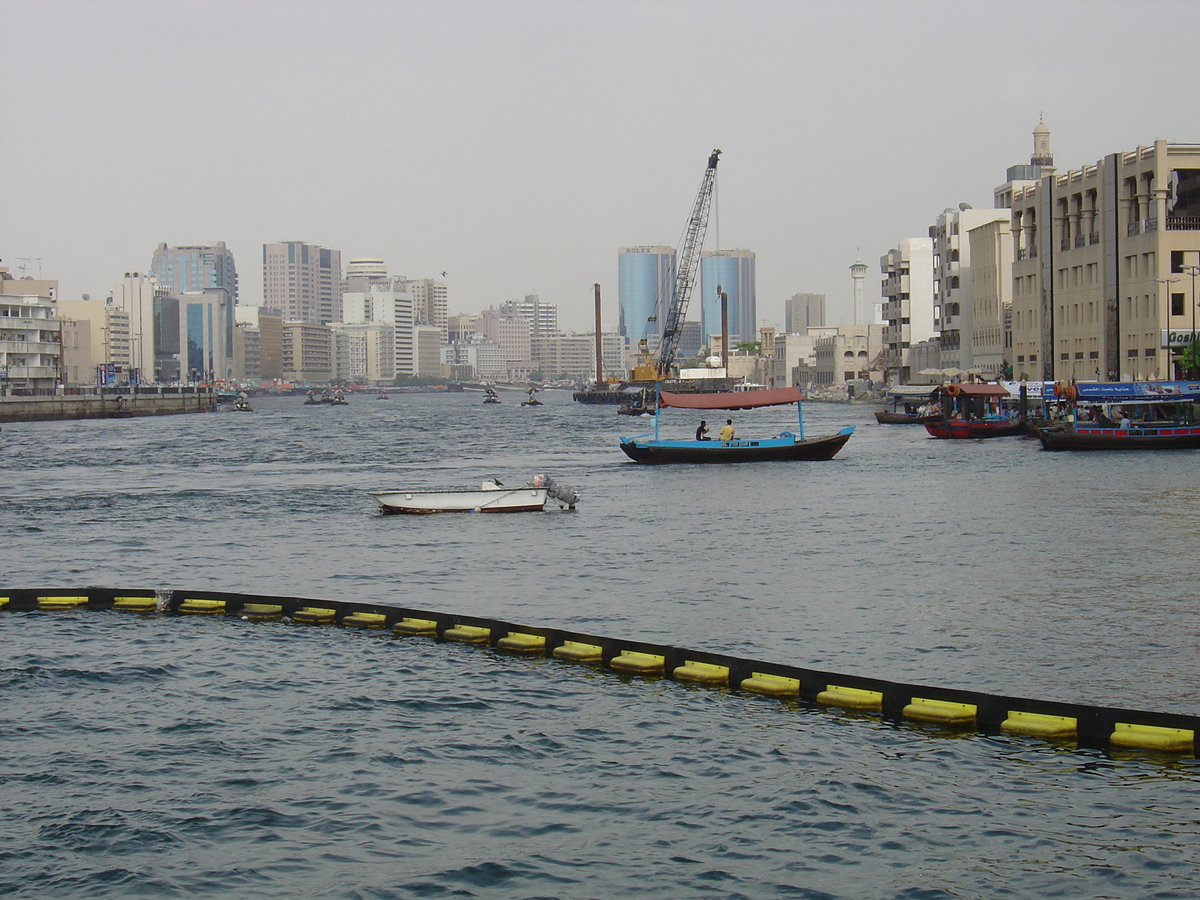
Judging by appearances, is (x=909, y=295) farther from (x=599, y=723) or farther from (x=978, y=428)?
(x=599, y=723)

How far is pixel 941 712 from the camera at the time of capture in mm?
19359

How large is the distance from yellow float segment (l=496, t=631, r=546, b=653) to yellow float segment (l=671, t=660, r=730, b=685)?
3162 millimetres

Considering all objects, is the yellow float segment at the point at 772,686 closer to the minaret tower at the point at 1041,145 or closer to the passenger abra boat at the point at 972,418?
the passenger abra boat at the point at 972,418

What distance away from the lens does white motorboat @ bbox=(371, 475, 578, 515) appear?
49.5m

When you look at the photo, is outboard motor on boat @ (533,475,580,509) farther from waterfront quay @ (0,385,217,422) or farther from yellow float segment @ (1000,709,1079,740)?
waterfront quay @ (0,385,217,422)

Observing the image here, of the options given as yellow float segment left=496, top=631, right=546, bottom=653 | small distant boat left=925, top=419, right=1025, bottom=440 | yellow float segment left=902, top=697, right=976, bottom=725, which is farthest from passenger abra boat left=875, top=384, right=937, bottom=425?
yellow float segment left=902, top=697, right=976, bottom=725

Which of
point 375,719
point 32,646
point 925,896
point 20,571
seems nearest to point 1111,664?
point 925,896

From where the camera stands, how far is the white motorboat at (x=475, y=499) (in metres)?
49.5

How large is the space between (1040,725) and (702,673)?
569 cm

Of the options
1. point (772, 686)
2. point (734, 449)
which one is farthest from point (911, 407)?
point (772, 686)

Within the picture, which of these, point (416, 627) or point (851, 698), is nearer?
point (851, 698)

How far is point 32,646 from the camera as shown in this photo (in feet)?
88.2

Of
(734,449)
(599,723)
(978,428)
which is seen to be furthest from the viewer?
(978,428)

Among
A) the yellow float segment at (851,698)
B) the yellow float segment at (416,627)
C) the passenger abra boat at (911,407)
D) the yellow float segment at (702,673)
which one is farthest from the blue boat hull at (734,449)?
the yellow float segment at (851,698)
